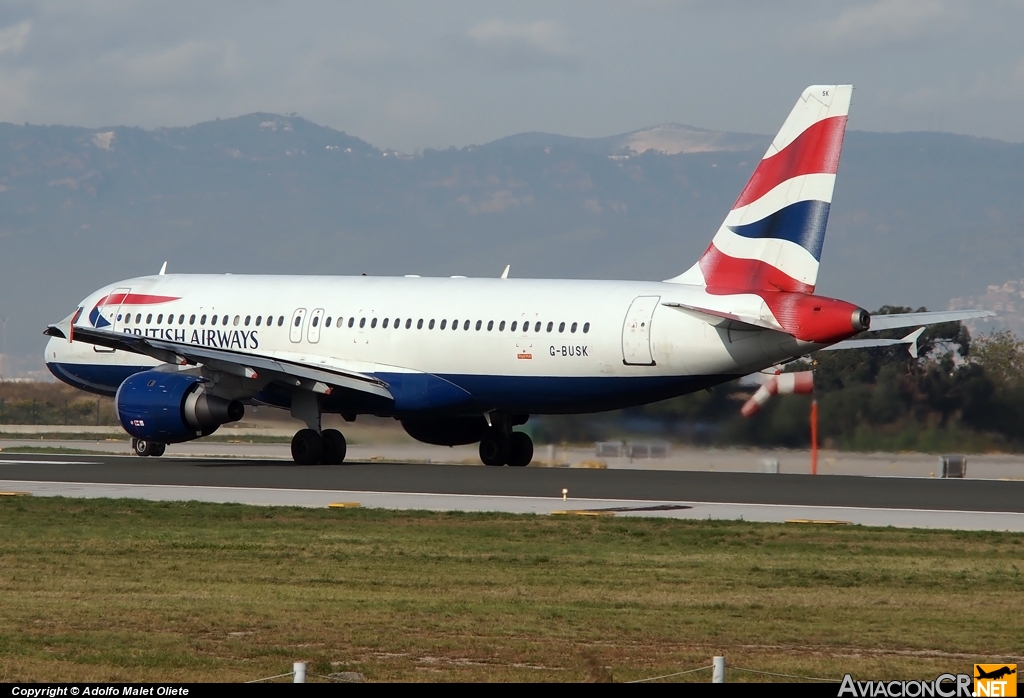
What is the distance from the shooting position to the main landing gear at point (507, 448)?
1555 inches

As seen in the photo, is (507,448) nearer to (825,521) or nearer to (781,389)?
(781,389)

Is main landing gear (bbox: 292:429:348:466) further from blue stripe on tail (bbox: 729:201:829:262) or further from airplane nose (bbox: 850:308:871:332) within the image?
airplane nose (bbox: 850:308:871:332)

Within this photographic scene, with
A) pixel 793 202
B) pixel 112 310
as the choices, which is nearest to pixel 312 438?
pixel 112 310

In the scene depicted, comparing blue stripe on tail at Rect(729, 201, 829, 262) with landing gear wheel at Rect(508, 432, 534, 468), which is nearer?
blue stripe on tail at Rect(729, 201, 829, 262)

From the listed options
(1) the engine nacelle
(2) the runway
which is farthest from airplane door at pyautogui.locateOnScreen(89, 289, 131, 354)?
(1) the engine nacelle

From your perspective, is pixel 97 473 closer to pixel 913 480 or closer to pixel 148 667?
pixel 913 480

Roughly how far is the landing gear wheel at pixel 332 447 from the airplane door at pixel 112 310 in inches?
281

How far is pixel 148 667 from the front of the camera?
12.3 m

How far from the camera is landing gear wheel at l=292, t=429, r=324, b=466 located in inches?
1481

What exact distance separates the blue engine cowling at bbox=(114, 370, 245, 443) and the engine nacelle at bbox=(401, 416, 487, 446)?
5.39 meters

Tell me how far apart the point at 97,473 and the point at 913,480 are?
1768cm

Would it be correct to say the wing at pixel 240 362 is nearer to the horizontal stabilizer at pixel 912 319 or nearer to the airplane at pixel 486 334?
the airplane at pixel 486 334

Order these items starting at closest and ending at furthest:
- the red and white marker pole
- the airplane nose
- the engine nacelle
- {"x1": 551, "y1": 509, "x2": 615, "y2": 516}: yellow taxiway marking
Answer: {"x1": 551, "y1": 509, "x2": 615, "y2": 516}: yellow taxiway marking → the airplane nose → the red and white marker pole → the engine nacelle

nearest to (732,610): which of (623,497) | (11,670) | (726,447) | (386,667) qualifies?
(386,667)
